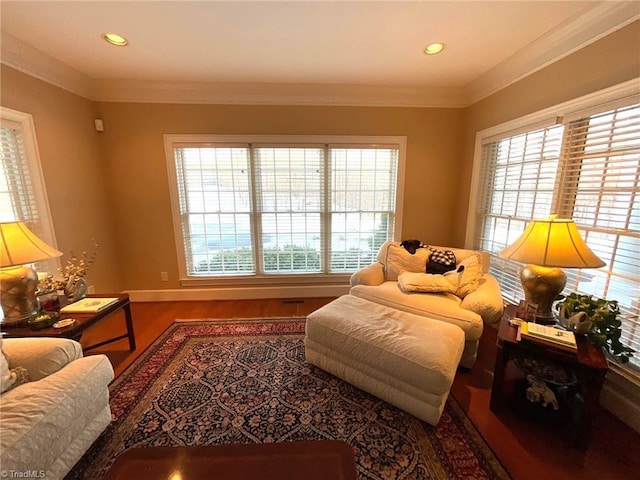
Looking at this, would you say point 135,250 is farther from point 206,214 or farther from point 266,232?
point 266,232

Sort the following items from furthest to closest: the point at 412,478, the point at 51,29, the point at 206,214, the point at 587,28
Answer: the point at 206,214, the point at 51,29, the point at 587,28, the point at 412,478

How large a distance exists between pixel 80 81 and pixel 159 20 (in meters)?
1.59

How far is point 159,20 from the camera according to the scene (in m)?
1.87

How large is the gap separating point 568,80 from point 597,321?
5.68 feet

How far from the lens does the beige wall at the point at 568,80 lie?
5.29 ft

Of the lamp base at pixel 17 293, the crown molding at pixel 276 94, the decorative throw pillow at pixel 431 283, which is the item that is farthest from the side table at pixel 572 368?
the lamp base at pixel 17 293

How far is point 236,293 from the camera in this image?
348cm

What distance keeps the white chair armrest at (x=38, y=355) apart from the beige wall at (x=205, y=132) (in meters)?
1.99

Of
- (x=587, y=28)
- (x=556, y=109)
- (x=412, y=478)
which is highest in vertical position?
(x=587, y=28)

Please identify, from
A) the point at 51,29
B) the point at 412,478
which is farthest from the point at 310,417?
the point at 51,29

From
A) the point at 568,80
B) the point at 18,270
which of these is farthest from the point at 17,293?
the point at 568,80

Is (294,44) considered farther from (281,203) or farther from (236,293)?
(236,293)

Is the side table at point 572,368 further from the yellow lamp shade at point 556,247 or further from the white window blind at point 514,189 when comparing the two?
the white window blind at point 514,189

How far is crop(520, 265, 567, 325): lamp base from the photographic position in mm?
1683
